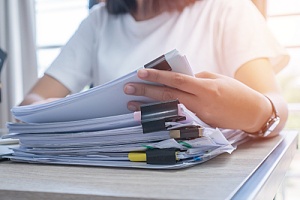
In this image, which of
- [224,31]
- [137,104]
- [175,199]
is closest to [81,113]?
[137,104]

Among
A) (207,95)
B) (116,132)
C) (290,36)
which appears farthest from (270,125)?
(290,36)

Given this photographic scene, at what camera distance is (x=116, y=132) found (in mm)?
470

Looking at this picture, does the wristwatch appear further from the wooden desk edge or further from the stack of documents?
the stack of documents

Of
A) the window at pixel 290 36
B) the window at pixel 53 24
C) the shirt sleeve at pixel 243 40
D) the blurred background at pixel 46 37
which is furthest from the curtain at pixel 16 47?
the shirt sleeve at pixel 243 40

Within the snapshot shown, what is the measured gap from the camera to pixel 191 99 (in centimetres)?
51

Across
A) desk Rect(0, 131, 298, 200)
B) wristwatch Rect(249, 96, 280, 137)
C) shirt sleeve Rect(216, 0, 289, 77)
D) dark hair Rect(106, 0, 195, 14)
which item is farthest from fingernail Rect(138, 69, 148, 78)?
dark hair Rect(106, 0, 195, 14)

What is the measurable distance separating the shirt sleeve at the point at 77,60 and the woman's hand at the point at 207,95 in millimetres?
692

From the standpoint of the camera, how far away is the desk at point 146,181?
12.9 inches

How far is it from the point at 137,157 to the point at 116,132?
1.6 inches

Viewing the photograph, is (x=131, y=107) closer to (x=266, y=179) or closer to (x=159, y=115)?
(x=159, y=115)

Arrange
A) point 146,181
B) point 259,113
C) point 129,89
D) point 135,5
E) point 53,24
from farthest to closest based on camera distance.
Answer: point 53,24, point 135,5, point 259,113, point 129,89, point 146,181

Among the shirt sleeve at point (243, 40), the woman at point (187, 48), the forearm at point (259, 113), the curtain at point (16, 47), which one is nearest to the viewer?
the forearm at point (259, 113)

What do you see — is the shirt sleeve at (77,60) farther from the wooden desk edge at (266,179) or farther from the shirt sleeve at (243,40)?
the wooden desk edge at (266,179)

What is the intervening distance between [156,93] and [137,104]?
3 cm
